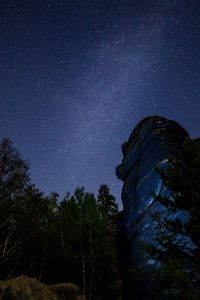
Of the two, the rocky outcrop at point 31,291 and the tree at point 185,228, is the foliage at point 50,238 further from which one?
the tree at point 185,228

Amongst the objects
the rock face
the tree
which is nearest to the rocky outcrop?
the tree

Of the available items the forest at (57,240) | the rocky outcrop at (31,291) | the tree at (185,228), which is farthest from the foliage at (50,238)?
the tree at (185,228)

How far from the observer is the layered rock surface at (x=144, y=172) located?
1205 inches

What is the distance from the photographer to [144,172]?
117 ft

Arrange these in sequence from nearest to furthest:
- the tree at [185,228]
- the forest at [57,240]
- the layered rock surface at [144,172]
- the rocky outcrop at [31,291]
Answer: the tree at [185,228], the rocky outcrop at [31,291], the forest at [57,240], the layered rock surface at [144,172]

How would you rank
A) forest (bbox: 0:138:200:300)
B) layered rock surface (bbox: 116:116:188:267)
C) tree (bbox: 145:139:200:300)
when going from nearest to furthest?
tree (bbox: 145:139:200:300) < forest (bbox: 0:138:200:300) < layered rock surface (bbox: 116:116:188:267)

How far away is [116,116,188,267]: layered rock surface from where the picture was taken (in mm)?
30609

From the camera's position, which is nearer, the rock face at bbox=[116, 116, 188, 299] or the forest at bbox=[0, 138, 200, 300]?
the forest at bbox=[0, 138, 200, 300]

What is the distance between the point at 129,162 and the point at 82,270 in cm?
1692

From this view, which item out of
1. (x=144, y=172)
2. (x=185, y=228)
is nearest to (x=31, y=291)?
(x=185, y=228)

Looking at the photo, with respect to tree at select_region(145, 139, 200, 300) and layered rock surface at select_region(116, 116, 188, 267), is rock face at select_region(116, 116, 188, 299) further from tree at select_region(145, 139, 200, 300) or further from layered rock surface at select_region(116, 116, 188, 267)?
tree at select_region(145, 139, 200, 300)

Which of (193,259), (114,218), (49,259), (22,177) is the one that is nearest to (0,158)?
(22,177)

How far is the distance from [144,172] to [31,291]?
23.5 metres

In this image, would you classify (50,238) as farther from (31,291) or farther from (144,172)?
(31,291)
